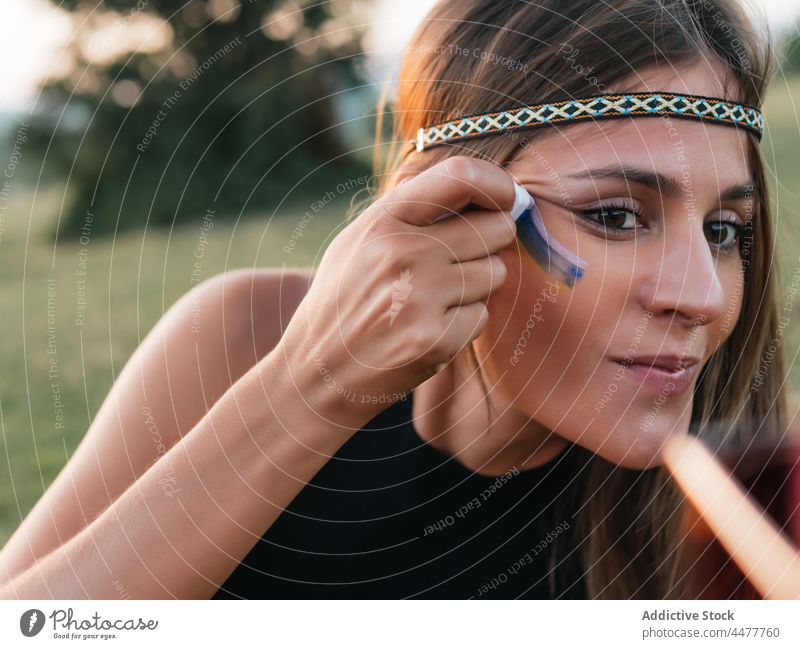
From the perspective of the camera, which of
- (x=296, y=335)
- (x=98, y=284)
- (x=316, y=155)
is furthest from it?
(x=316, y=155)

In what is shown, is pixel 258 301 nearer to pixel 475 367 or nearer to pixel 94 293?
pixel 475 367

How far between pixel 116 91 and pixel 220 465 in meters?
3.39

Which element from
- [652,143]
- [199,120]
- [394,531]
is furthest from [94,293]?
[652,143]

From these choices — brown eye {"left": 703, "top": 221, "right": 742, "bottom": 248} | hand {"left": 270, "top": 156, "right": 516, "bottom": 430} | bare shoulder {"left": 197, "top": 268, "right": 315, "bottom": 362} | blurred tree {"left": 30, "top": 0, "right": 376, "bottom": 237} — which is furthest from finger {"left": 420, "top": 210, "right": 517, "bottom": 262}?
blurred tree {"left": 30, "top": 0, "right": 376, "bottom": 237}

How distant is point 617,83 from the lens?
694 millimetres

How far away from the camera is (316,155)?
3512mm

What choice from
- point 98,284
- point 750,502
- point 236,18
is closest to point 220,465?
point 750,502

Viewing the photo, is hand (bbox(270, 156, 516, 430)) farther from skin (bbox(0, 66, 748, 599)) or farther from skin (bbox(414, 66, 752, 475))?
skin (bbox(414, 66, 752, 475))

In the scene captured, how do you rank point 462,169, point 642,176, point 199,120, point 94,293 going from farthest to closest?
point 199,120, point 94,293, point 642,176, point 462,169

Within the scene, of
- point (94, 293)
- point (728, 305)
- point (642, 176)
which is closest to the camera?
point (642, 176)

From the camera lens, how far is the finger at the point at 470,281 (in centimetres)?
60

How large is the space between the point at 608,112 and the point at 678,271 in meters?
0.15
